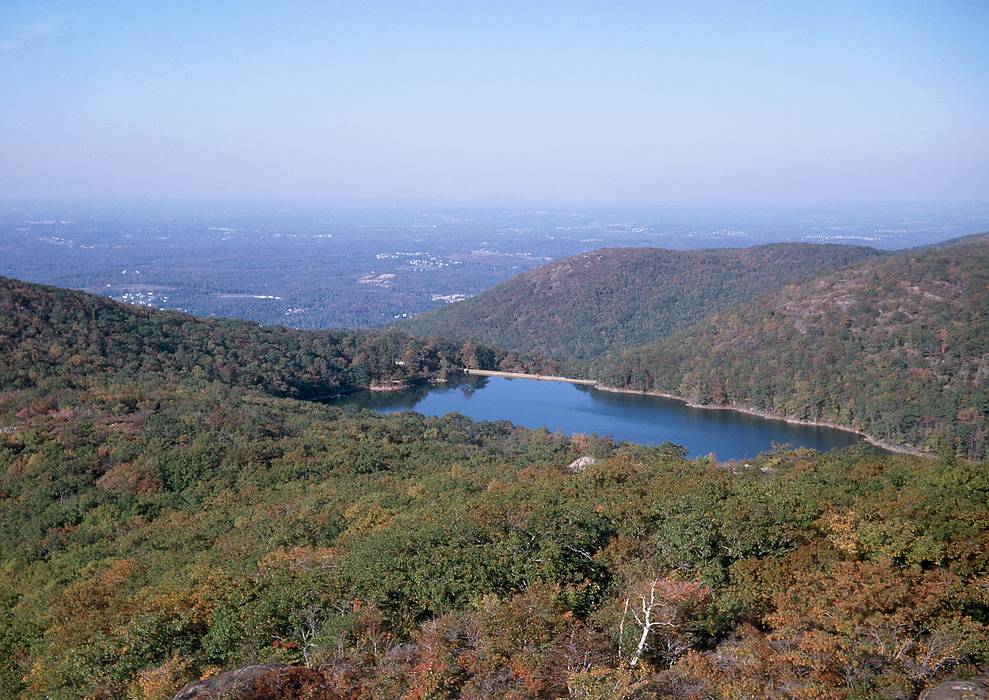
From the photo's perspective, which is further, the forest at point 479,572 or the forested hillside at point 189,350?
the forested hillside at point 189,350

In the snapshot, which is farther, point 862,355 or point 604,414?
point 862,355

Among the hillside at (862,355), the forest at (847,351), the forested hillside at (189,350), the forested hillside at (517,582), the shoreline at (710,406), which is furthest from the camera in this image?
the forest at (847,351)

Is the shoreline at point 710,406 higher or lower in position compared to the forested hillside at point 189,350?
lower

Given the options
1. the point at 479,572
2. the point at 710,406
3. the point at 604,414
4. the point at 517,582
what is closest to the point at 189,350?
the point at 604,414

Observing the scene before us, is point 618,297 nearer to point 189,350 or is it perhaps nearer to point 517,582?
point 189,350

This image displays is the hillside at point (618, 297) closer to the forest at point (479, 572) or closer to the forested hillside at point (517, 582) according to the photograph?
the forest at point (479, 572)

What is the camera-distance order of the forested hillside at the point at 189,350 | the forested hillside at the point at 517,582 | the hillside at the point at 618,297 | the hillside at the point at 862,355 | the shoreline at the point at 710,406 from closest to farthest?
the forested hillside at the point at 517,582 → the forested hillside at the point at 189,350 → the shoreline at the point at 710,406 → the hillside at the point at 862,355 → the hillside at the point at 618,297

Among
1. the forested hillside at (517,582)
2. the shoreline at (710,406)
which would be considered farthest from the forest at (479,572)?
the shoreline at (710,406)

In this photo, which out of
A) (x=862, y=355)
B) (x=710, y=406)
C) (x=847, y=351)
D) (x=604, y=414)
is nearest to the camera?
(x=604, y=414)
